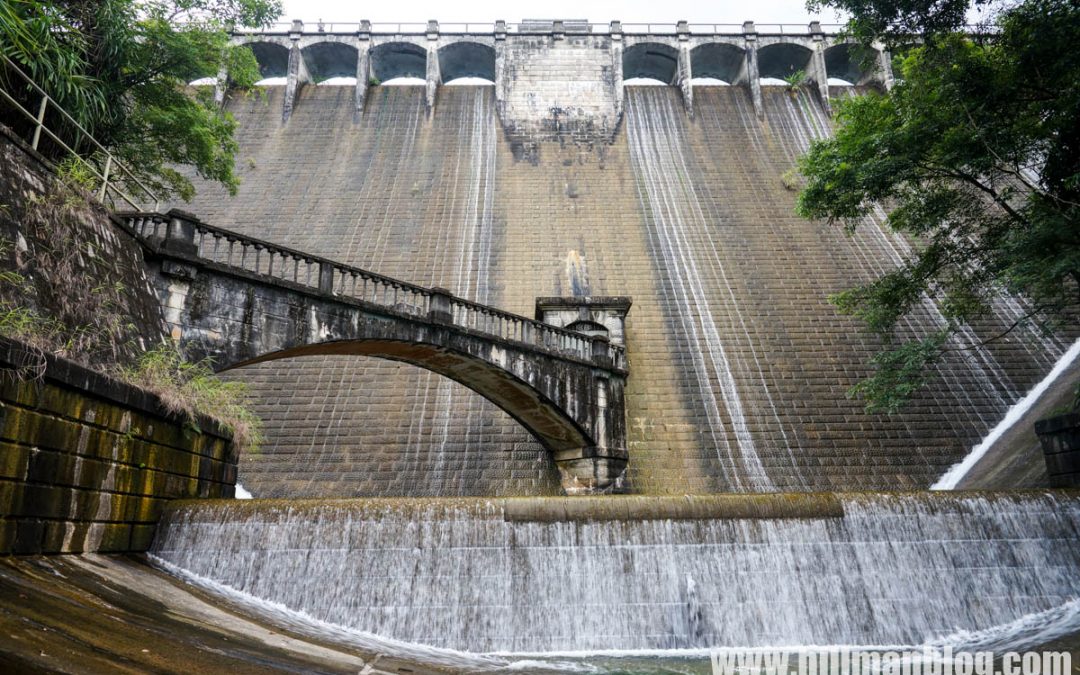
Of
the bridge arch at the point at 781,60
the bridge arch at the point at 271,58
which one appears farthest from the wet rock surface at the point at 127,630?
the bridge arch at the point at 781,60

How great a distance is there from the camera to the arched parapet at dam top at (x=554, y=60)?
26.0m

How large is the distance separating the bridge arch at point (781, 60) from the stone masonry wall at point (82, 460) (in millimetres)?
28375

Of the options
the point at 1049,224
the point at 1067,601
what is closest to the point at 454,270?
the point at 1049,224

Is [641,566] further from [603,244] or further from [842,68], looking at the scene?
[842,68]

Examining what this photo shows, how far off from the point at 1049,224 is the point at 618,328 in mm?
8702

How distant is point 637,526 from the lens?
763cm

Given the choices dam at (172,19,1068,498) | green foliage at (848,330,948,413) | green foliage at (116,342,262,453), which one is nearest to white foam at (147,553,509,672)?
green foliage at (116,342,262,453)

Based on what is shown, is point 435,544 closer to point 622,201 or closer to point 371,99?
point 622,201

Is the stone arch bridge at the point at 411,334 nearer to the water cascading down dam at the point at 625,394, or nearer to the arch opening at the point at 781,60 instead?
the water cascading down dam at the point at 625,394

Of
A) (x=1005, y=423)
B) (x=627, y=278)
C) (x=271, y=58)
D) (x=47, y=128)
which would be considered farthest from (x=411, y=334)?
(x=271, y=58)

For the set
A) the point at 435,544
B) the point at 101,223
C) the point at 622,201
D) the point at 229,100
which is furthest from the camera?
the point at 229,100

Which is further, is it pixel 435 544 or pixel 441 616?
pixel 435 544

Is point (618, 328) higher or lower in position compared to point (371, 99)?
lower

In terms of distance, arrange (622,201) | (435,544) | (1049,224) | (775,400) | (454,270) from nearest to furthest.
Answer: (435,544)
(1049,224)
(775,400)
(454,270)
(622,201)
